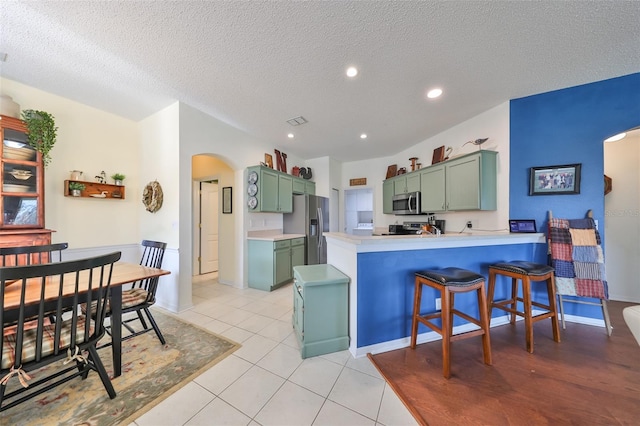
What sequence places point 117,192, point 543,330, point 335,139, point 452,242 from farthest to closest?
point 335,139
point 117,192
point 543,330
point 452,242

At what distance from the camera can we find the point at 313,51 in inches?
77.5

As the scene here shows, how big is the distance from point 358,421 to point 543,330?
2431 millimetres

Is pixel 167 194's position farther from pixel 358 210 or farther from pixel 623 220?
pixel 623 220

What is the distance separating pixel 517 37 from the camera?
5.99 feet

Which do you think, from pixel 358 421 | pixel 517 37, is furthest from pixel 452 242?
pixel 517 37

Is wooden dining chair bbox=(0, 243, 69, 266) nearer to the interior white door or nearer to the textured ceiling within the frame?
the textured ceiling

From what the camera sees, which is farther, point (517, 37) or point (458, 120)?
point (458, 120)

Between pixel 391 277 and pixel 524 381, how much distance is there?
116 centimetres

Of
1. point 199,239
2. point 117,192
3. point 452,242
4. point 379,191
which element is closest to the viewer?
point 452,242

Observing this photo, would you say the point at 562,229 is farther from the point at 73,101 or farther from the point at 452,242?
the point at 73,101

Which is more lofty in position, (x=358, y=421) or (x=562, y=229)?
(x=562, y=229)

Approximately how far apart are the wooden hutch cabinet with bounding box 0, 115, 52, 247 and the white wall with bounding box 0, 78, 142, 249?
33cm

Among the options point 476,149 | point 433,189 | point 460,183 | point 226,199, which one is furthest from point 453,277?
point 226,199

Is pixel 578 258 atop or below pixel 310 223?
below
